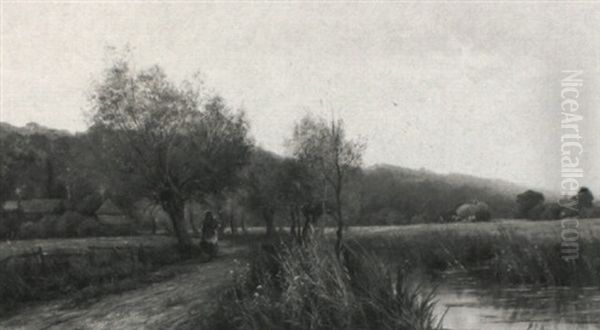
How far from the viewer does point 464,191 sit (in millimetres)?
22250

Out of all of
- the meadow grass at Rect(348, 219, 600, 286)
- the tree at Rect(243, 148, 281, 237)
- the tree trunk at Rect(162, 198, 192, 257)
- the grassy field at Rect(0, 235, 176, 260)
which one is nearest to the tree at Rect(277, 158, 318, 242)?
the tree at Rect(243, 148, 281, 237)

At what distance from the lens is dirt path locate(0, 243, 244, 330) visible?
13.3 m

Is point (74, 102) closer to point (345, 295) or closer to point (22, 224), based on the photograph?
point (345, 295)

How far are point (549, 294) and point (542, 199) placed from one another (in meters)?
4.15

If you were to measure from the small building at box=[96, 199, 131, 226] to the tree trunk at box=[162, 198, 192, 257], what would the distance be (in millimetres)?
20135

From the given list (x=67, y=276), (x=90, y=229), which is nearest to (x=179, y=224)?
(x=67, y=276)

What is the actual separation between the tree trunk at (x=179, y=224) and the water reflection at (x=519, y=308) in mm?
12012

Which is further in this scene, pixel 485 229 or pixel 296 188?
pixel 296 188

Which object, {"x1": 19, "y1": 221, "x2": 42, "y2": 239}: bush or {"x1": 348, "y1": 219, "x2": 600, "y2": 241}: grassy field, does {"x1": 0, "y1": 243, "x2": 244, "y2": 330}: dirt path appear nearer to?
{"x1": 348, "y1": 219, "x2": 600, "y2": 241}: grassy field

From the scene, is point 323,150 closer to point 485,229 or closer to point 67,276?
point 485,229

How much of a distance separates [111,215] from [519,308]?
4015 centimetres

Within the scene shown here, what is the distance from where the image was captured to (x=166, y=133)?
2861cm

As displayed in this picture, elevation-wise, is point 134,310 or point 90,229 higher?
point 90,229

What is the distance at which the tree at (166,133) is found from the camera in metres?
27.7
